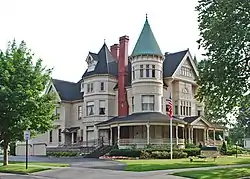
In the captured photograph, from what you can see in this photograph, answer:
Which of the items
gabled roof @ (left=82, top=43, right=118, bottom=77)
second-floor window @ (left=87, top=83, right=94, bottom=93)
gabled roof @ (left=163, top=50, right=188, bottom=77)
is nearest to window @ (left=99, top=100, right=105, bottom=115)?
second-floor window @ (left=87, top=83, right=94, bottom=93)

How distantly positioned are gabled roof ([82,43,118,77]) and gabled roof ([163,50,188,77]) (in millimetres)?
6505

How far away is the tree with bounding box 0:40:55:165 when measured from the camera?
97.0ft

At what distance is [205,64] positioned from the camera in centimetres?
2744

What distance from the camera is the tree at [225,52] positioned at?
24516 millimetres

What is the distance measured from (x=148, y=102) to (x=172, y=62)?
7.49 metres

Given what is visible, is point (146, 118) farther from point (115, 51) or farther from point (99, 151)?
point (115, 51)

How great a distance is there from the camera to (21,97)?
2959cm

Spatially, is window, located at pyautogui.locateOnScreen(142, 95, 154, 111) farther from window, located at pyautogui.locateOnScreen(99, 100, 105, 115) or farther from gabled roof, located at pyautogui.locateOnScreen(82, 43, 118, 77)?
gabled roof, located at pyautogui.locateOnScreen(82, 43, 118, 77)

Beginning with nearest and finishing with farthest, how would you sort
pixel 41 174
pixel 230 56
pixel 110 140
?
pixel 41 174
pixel 230 56
pixel 110 140

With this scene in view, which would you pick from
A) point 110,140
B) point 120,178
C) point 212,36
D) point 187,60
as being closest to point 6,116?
point 120,178

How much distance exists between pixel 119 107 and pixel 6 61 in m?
22.7

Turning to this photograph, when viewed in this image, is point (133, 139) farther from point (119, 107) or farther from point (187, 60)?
point (187, 60)

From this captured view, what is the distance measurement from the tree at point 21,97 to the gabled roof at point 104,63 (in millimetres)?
20112

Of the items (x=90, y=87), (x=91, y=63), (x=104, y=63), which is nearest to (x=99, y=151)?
(x=90, y=87)
